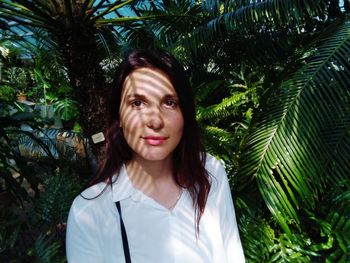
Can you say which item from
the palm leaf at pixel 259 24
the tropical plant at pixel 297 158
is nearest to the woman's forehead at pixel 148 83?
the tropical plant at pixel 297 158

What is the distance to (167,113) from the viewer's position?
85cm

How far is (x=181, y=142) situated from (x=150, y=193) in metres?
0.19

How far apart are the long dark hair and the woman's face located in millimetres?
23

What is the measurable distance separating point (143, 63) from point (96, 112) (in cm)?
132

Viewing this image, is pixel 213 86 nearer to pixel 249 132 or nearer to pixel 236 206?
pixel 249 132

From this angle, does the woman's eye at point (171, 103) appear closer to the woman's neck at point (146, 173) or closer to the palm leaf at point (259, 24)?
the woman's neck at point (146, 173)

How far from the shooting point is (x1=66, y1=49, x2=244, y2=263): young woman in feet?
2.62

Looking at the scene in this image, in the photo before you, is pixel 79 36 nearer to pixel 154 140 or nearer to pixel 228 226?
pixel 154 140

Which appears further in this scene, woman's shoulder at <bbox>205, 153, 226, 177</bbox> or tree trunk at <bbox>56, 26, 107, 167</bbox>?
tree trunk at <bbox>56, 26, 107, 167</bbox>

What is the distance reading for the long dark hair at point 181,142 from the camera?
0.87 metres

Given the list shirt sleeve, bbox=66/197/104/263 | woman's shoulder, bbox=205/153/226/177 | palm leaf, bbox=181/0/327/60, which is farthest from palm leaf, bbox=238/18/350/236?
shirt sleeve, bbox=66/197/104/263

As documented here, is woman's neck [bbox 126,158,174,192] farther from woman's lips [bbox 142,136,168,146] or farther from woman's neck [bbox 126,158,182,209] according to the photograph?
woman's lips [bbox 142,136,168,146]

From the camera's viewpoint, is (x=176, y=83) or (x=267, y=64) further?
(x=267, y=64)

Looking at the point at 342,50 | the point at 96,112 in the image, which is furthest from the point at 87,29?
the point at 342,50
